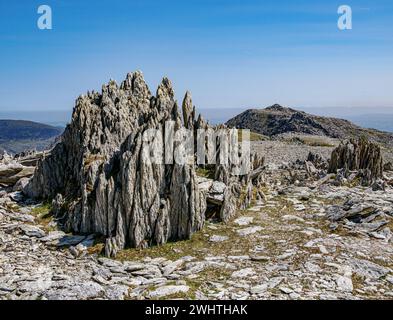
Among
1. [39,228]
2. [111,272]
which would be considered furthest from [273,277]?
[39,228]

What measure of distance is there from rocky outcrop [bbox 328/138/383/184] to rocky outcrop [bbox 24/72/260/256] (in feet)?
82.0

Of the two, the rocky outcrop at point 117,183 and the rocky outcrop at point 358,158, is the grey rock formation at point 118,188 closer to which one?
the rocky outcrop at point 117,183

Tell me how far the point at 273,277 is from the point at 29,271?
14.5 metres

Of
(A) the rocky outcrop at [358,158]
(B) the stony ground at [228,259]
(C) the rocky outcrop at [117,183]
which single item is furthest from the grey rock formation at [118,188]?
(A) the rocky outcrop at [358,158]

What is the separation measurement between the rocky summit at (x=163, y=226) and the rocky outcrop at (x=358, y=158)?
364 inches

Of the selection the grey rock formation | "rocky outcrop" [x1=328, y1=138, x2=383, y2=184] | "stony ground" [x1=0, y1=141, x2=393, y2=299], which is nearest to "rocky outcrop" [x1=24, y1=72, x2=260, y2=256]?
the grey rock formation

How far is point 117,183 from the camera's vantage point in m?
28.7

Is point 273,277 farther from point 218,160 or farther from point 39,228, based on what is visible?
point 39,228

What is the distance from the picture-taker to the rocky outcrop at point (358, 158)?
51.4 metres

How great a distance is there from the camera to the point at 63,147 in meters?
38.3

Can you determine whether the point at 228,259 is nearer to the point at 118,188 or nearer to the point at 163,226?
the point at 163,226

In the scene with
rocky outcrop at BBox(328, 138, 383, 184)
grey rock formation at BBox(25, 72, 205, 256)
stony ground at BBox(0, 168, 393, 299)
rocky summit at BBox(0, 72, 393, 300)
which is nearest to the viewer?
stony ground at BBox(0, 168, 393, 299)

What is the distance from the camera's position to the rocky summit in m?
20.6

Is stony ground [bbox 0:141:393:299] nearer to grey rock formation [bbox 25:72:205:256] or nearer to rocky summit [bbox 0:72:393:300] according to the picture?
rocky summit [bbox 0:72:393:300]
